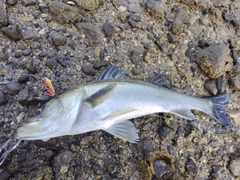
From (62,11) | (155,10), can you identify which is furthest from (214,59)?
(62,11)

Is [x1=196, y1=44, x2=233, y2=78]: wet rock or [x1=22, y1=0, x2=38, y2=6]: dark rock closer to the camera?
[x1=22, y1=0, x2=38, y2=6]: dark rock

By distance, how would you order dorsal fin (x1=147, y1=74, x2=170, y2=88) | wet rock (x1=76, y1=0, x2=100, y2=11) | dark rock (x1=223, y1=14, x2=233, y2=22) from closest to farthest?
dorsal fin (x1=147, y1=74, x2=170, y2=88) → wet rock (x1=76, y1=0, x2=100, y2=11) → dark rock (x1=223, y1=14, x2=233, y2=22)

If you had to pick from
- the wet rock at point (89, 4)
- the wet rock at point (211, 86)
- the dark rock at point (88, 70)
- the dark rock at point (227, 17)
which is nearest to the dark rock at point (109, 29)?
the wet rock at point (89, 4)

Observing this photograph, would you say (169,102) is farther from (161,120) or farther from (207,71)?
(207,71)

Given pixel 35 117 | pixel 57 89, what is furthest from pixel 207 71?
pixel 35 117

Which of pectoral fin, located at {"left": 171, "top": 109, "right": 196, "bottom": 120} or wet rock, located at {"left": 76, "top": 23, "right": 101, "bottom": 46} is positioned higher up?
wet rock, located at {"left": 76, "top": 23, "right": 101, "bottom": 46}

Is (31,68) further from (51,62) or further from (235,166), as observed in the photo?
(235,166)

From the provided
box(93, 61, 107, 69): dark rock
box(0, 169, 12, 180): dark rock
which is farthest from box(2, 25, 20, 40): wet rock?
box(0, 169, 12, 180): dark rock

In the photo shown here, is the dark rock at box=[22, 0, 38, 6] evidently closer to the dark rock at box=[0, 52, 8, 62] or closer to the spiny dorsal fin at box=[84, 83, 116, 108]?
the dark rock at box=[0, 52, 8, 62]
